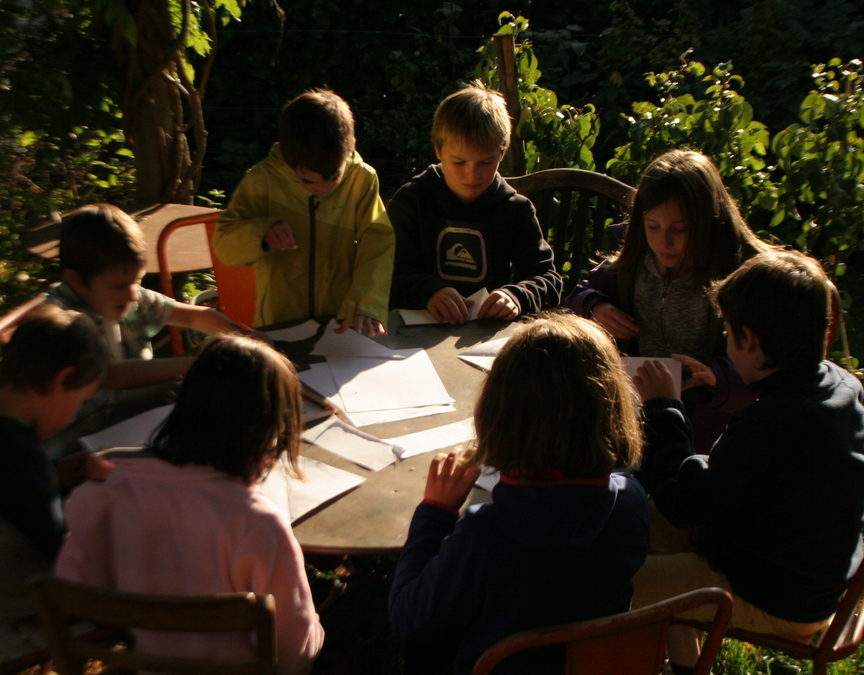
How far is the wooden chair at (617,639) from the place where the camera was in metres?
1.28

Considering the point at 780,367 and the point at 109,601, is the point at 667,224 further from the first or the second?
the point at 109,601

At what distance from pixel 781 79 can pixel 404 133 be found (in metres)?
2.74

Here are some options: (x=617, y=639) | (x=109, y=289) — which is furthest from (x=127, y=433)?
(x=617, y=639)

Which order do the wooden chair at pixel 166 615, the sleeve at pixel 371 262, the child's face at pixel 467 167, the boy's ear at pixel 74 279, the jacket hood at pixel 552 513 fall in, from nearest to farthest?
the wooden chair at pixel 166 615 → the jacket hood at pixel 552 513 → the boy's ear at pixel 74 279 → the sleeve at pixel 371 262 → the child's face at pixel 467 167

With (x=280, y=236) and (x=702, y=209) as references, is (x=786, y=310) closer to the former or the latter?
(x=702, y=209)

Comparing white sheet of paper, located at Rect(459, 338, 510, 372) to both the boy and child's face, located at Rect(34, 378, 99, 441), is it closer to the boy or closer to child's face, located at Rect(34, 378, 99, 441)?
the boy

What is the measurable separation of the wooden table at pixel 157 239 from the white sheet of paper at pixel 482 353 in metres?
1.61

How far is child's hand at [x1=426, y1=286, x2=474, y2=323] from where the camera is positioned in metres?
2.85

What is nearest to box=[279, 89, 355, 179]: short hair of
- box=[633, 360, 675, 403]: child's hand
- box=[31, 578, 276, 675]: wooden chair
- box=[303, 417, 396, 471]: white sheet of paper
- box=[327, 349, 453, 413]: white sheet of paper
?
box=[327, 349, 453, 413]: white sheet of paper

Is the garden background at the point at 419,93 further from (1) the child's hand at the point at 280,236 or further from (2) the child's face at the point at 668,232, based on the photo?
(1) the child's hand at the point at 280,236

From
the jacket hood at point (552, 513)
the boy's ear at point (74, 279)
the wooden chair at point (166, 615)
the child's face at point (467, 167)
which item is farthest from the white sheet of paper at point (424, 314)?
the wooden chair at point (166, 615)

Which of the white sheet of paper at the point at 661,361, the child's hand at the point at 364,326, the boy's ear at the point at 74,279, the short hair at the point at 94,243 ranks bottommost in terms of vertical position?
the white sheet of paper at the point at 661,361

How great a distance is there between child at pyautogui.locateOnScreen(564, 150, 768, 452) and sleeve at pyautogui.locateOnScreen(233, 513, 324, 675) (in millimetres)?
1329

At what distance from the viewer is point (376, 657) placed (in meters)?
2.61
